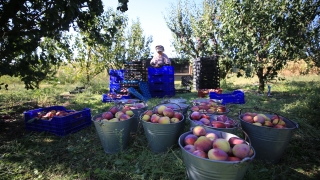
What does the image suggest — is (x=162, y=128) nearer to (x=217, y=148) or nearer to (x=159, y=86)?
(x=217, y=148)

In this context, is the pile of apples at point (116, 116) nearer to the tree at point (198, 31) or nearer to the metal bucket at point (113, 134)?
the metal bucket at point (113, 134)

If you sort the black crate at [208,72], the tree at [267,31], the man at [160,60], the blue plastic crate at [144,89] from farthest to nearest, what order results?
the black crate at [208,72] < the man at [160,60] < the blue plastic crate at [144,89] < the tree at [267,31]

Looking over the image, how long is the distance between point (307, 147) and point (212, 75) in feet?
17.7

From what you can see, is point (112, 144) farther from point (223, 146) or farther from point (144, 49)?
point (144, 49)

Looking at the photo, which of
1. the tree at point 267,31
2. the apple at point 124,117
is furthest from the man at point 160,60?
the apple at point 124,117

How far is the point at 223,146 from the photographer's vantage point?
1476 mm

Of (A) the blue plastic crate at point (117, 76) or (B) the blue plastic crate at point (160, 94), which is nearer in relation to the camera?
(B) the blue plastic crate at point (160, 94)

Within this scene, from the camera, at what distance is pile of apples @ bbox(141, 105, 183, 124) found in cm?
223

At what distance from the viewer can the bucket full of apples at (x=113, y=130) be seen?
91.4 inches

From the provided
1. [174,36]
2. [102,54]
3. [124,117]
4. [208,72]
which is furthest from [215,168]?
[174,36]

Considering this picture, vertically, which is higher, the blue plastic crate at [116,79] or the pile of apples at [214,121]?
the blue plastic crate at [116,79]

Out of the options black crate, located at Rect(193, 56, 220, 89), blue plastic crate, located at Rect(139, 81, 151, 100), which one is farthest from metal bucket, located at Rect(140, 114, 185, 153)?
black crate, located at Rect(193, 56, 220, 89)

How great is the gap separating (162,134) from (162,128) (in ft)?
0.30

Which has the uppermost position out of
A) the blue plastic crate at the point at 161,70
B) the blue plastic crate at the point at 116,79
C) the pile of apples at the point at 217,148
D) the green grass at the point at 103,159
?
the blue plastic crate at the point at 161,70
